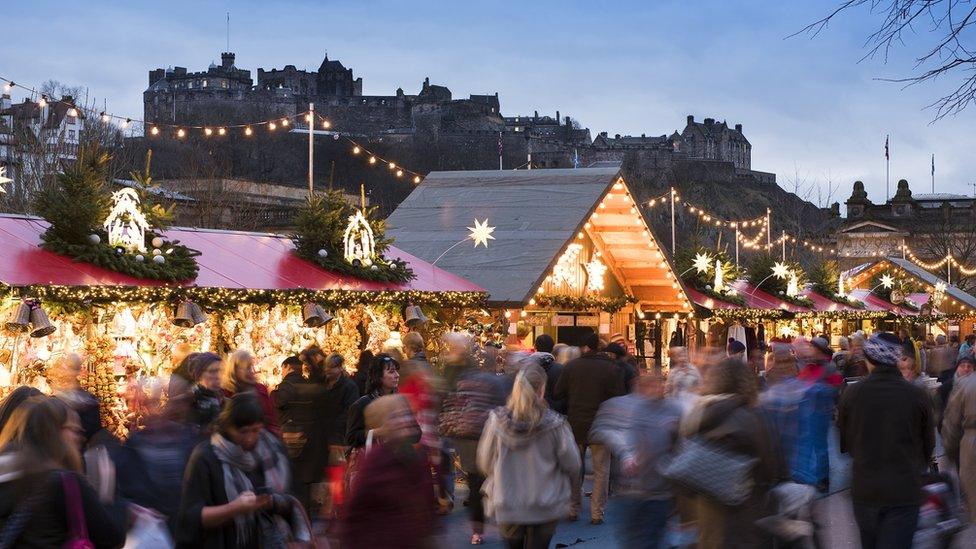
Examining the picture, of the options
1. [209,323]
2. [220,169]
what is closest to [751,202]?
[220,169]

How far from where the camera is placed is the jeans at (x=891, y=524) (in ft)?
26.0

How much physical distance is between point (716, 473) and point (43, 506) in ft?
10.1

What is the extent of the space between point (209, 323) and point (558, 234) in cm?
761

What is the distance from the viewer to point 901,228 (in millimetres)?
66625

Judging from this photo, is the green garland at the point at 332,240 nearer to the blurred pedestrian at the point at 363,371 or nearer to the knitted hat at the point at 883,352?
the blurred pedestrian at the point at 363,371

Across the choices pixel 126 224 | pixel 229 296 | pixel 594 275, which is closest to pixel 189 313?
pixel 229 296

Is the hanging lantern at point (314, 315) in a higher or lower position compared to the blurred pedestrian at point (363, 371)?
higher

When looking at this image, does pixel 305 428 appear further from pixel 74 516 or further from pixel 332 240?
pixel 332 240

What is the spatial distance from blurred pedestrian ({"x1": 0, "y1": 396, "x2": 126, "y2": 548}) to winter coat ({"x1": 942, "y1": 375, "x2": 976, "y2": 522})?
7035 mm

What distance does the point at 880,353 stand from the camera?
816cm

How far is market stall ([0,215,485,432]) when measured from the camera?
13.5 meters

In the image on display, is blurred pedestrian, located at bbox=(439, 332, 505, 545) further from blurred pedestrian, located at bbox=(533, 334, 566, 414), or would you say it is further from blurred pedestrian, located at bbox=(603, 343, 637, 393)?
blurred pedestrian, located at bbox=(603, 343, 637, 393)

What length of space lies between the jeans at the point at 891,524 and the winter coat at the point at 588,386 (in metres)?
4.76

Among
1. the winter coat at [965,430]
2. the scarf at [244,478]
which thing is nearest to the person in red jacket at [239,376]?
the scarf at [244,478]
